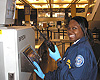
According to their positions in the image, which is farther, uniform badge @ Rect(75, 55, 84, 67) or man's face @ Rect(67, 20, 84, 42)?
man's face @ Rect(67, 20, 84, 42)

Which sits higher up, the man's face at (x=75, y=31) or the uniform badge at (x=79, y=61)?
the man's face at (x=75, y=31)

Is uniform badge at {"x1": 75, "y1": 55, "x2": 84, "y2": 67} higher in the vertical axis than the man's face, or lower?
lower

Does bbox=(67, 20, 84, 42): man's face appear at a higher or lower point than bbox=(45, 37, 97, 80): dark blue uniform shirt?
higher

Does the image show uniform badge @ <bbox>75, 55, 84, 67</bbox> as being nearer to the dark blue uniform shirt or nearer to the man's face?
the dark blue uniform shirt

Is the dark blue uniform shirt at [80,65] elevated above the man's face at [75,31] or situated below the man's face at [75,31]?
below

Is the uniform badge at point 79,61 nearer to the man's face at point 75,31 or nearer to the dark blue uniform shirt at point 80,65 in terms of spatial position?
the dark blue uniform shirt at point 80,65

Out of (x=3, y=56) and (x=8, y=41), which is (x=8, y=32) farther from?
(x=3, y=56)

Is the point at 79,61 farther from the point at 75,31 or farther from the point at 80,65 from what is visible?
the point at 75,31

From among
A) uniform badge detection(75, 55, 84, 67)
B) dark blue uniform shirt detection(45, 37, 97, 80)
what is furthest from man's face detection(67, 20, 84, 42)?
uniform badge detection(75, 55, 84, 67)

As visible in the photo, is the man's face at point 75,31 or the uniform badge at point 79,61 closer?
the uniform badge at point 79,61

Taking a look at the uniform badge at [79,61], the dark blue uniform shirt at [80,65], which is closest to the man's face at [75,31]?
the dark blue uniform shirt at [80,65]

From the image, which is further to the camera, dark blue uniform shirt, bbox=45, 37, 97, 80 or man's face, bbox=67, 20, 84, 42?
man's face, bbox=67, 20, 84, 42

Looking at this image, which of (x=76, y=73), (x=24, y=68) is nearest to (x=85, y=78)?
(x=76, y=73)

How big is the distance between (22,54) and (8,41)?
0.16 meters
